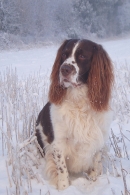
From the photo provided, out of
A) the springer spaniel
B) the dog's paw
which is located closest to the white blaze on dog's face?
the springer spaniel

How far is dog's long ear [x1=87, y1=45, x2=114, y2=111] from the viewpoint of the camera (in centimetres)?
249

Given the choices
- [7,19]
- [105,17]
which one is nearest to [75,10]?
[105,17]

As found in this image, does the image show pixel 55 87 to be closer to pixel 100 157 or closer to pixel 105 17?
pixel 100 157

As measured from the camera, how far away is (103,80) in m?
2.59

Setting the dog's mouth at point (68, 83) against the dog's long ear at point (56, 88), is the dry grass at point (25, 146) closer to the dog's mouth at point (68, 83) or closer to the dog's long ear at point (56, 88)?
the dog's long ear at point (56, 88)

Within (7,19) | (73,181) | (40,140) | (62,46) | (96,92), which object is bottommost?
(73,181)

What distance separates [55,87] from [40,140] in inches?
26.4

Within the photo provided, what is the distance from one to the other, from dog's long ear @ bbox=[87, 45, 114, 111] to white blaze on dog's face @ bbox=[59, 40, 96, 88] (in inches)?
2.1

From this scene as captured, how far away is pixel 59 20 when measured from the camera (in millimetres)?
29062

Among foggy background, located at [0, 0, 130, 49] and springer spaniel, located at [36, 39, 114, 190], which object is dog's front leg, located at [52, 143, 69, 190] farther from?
foggy background, located at [0, 0, 130, 49]

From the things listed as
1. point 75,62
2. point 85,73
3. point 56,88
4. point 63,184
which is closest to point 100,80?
point 85,73

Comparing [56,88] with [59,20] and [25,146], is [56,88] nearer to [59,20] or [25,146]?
[25,146]

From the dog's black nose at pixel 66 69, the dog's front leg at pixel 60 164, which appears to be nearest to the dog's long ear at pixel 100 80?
the dog's black nose at pixel 66 69

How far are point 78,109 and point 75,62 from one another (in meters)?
0.42
